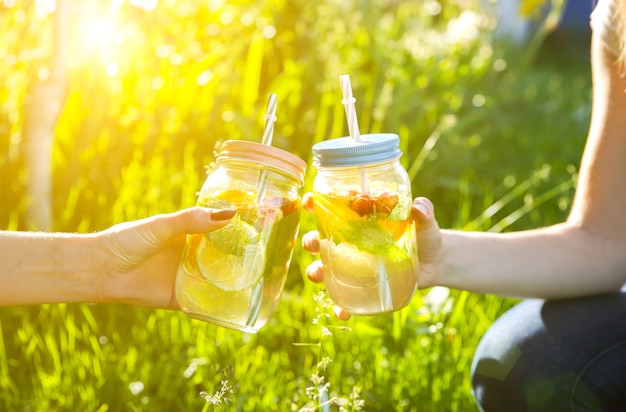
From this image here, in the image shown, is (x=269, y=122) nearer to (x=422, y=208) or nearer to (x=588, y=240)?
(x=422, y=208)

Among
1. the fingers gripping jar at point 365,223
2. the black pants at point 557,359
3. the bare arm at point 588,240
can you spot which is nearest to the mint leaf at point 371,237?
the fingers gripping jar at point 365,223

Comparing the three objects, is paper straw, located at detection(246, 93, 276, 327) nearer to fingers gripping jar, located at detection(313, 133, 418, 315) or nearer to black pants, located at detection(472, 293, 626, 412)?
fingers gripping jar, located at detection(313, 133, 418, 315)

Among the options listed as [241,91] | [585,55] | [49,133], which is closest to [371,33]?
[241,91]

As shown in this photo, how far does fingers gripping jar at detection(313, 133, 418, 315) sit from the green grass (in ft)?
0.33

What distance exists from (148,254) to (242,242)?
0.73 feet

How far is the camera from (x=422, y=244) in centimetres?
167

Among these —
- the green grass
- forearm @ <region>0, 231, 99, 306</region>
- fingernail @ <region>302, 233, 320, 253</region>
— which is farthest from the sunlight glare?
fingernail @ <region>302, 233, 320, 253</region>

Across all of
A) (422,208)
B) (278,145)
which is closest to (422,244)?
(422,208)

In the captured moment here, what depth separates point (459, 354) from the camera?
2.14 meters

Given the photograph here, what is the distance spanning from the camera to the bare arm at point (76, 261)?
1.48 metres

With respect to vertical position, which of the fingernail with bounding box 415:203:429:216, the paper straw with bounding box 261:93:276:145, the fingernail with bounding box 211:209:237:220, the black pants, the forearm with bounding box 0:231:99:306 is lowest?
the black pants

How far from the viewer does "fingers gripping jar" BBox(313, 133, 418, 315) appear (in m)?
1.37

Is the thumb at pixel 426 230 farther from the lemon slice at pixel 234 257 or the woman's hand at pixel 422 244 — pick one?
the lemon slice at pixel 234 257

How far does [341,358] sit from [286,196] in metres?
0.77
